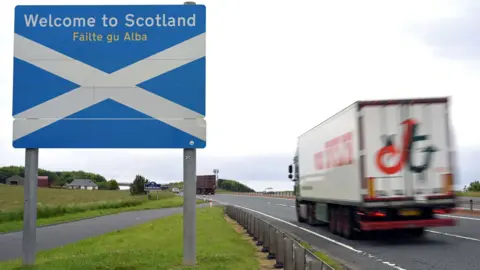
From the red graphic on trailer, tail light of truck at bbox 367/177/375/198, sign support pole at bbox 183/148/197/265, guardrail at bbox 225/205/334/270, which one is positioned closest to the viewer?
guardrail at bbox 225/205/334/270

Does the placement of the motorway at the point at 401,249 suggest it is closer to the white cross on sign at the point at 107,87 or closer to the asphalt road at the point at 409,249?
the asphalt road at the point at 409,249

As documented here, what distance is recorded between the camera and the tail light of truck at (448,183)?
1491cm

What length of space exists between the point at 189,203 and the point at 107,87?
2.30 meters

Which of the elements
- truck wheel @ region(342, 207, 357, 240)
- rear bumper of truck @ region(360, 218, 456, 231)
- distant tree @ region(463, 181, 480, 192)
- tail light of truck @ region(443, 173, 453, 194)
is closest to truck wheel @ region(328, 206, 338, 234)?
truck wheel @ region(342, 207, 357, 240)

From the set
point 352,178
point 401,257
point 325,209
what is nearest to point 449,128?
point 352,178

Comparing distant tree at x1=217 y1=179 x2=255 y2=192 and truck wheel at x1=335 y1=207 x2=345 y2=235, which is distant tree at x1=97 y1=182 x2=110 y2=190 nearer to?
distant tree at x1=217 y1=179 x2=255 y2=192

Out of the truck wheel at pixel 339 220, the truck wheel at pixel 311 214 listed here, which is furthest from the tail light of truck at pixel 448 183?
the truck wheel at pixel 311 214

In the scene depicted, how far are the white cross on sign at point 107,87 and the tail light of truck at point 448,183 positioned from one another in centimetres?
875

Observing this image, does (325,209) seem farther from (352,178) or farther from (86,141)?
(86,141)

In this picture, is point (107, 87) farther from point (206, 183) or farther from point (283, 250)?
point (206, 183)

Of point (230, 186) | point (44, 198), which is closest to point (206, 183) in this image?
point (44, 198)

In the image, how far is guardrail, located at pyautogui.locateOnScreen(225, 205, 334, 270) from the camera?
278 inches

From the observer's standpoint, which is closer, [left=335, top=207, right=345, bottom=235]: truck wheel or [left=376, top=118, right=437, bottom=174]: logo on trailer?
[left=376, top=118, right=437, bottom=174]: logo on trailer

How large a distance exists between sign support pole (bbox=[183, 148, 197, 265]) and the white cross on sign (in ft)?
1.42
